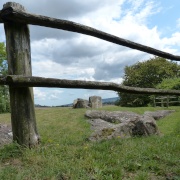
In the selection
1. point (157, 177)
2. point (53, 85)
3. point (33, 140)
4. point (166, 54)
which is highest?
point (166, 54)

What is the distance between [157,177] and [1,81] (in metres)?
2.12

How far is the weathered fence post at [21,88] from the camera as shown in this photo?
11.5 feet

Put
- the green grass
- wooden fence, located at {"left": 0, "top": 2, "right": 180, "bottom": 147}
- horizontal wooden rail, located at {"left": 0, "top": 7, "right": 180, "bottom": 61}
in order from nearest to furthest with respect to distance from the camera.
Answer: the green grass < horizontal wooden rail, located at {"left": 0, "top": 7, "right": 180, "bottom": 61} < wooden fence, located at {"left": 0, "top": 2, "right": 180, "bottom": 147}

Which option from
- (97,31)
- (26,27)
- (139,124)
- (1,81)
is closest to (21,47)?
(26,27)

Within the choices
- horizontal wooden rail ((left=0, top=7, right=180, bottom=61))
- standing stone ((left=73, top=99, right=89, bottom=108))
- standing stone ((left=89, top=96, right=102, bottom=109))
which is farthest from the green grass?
standing stone ((left=89, top=96, right=102, bottom=109))

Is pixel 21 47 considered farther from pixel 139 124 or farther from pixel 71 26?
pixel 139 124

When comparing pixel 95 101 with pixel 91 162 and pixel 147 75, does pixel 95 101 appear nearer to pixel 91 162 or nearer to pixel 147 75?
pixel 147 75

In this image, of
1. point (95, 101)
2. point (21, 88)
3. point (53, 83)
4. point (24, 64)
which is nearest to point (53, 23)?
point (24, 64)

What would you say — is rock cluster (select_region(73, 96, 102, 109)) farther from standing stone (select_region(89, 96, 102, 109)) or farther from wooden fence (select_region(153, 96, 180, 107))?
wooden fence (select_region(153, 96, 180, 107))

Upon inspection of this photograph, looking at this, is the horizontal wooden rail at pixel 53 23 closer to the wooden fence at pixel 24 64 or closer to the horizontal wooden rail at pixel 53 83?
the wooden fence at pixel 24 64

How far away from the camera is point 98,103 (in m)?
25.2

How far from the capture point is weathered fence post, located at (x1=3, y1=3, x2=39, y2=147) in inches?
138

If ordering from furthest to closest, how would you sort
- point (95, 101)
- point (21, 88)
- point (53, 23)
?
point (95, 101) → point (21, 88) → point (53, 23)

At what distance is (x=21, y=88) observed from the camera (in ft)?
11.5
